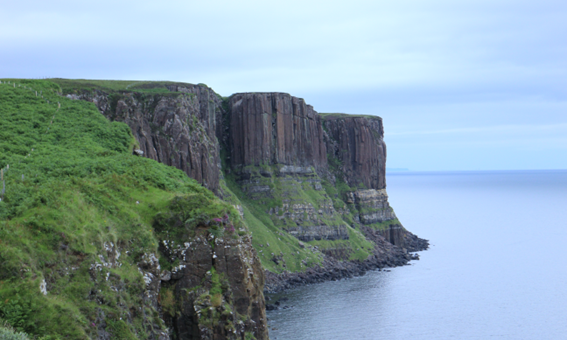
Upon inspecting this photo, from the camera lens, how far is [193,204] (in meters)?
50.8

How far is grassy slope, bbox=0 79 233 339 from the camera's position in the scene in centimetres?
3581

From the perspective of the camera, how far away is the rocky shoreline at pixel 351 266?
128250mm

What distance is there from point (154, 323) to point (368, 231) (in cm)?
14895

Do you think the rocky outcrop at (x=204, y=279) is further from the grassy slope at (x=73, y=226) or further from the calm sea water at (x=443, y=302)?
the calm sea water at (x=443, y=302)

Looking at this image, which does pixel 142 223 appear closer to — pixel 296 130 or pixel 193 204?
pixel 193 204

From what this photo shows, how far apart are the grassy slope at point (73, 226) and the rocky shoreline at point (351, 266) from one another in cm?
6754

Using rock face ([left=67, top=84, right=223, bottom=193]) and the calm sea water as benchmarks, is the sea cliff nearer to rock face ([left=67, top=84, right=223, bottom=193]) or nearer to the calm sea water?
rock face ([left=67, top=84, right=223, bottom=193])

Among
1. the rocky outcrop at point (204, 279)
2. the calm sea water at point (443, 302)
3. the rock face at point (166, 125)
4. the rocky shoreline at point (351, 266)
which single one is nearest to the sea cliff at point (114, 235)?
the rocky outcrop at point (204, 279)

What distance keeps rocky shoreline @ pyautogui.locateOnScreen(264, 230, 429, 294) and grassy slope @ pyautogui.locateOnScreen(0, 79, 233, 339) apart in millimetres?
67536

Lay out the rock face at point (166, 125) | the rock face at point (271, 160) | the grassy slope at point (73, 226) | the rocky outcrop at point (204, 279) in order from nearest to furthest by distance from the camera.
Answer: the grassy slope at point (73, 226) < the rocky outcrop at point (204, 279) < the rock face at point (166, 125) < the rock face at point (271, 160)

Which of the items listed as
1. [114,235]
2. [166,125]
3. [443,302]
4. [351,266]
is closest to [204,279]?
[114,235]

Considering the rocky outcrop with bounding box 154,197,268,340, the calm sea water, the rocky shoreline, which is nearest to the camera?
the rocky outcrop with bounding box 154,197,268,340

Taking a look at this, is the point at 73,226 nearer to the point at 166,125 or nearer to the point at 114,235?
the point at 114,235

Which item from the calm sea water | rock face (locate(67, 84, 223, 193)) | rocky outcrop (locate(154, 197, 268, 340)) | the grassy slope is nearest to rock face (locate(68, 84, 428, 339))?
rock face (locate(67, 84, 223, 193))
